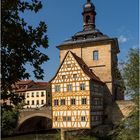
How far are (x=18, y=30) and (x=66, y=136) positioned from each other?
28.3 meters

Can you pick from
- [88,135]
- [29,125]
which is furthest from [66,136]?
[29,125]

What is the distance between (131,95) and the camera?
53.3ft

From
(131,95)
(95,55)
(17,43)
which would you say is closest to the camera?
(17,43)

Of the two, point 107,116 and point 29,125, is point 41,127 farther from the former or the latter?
point 107,116

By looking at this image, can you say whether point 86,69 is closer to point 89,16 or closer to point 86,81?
point 86,81

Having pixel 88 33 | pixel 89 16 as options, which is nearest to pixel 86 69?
pixel 88 33

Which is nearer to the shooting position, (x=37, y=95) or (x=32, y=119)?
(x=32, y=119)

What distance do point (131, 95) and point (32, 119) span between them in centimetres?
3247

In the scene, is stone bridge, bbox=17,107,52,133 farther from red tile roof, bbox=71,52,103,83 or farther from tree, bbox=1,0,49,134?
tree, bbox=1,0,49,134

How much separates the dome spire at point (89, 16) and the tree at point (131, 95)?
2702 cm

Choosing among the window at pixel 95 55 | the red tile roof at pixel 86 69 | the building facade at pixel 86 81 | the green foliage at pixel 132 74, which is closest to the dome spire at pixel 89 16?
the building facade at pixel 86 81

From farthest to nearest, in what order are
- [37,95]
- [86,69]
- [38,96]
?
[37,95], [38,96], [86,69]

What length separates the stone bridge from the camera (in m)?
43.2

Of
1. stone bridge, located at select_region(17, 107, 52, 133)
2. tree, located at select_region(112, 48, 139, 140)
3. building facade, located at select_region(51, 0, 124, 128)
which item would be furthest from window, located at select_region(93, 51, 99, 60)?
tree, located at select_region(112, 48, 139, 140)
